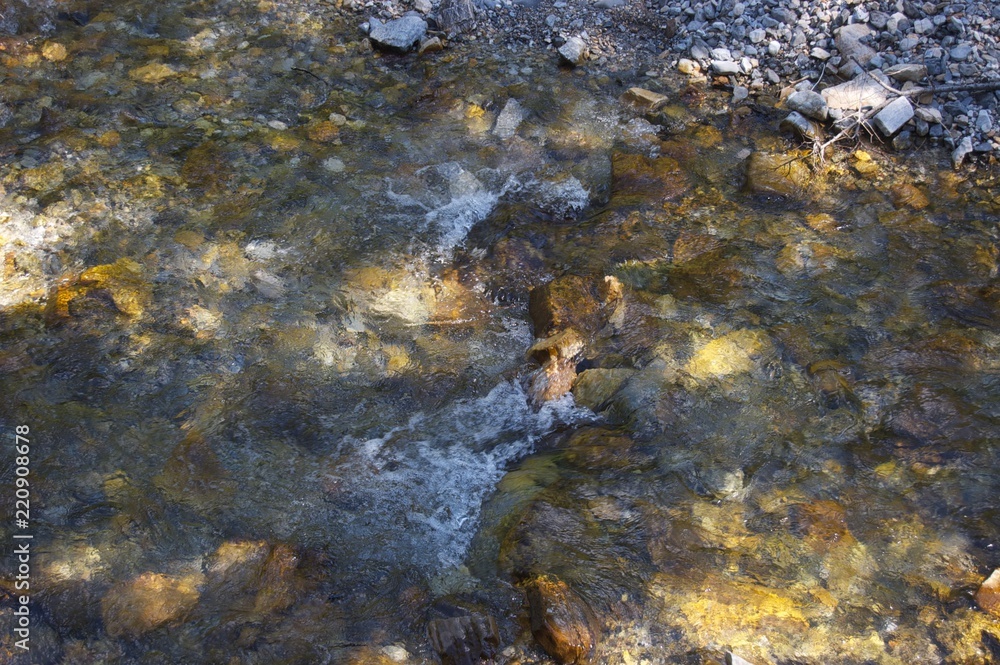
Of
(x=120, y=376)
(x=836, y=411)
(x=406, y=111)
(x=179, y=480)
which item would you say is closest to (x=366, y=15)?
(x=406, y=111)

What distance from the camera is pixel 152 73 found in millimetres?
5551

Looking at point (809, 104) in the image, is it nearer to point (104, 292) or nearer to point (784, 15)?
point (784, 15)

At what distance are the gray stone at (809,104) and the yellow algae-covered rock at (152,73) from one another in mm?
4350

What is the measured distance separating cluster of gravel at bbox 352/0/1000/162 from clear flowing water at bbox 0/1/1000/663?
0.31m

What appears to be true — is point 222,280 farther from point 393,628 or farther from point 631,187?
point 631,187

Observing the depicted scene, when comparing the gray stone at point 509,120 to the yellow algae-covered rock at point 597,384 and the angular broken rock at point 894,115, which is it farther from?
the angular broken rock at point 894,115

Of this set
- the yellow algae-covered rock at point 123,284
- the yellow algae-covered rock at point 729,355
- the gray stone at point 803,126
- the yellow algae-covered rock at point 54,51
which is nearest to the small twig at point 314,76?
the yellow algae-covered rock at point 54,51

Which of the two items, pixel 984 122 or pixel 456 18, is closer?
pixel 984 122

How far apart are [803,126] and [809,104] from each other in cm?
18

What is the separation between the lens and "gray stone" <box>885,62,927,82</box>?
17.0 feet

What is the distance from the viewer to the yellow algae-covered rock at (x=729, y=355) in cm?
393

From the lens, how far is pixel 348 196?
191 inches

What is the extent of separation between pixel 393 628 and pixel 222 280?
2.24 m

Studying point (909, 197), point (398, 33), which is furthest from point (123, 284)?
point (909, 197)
